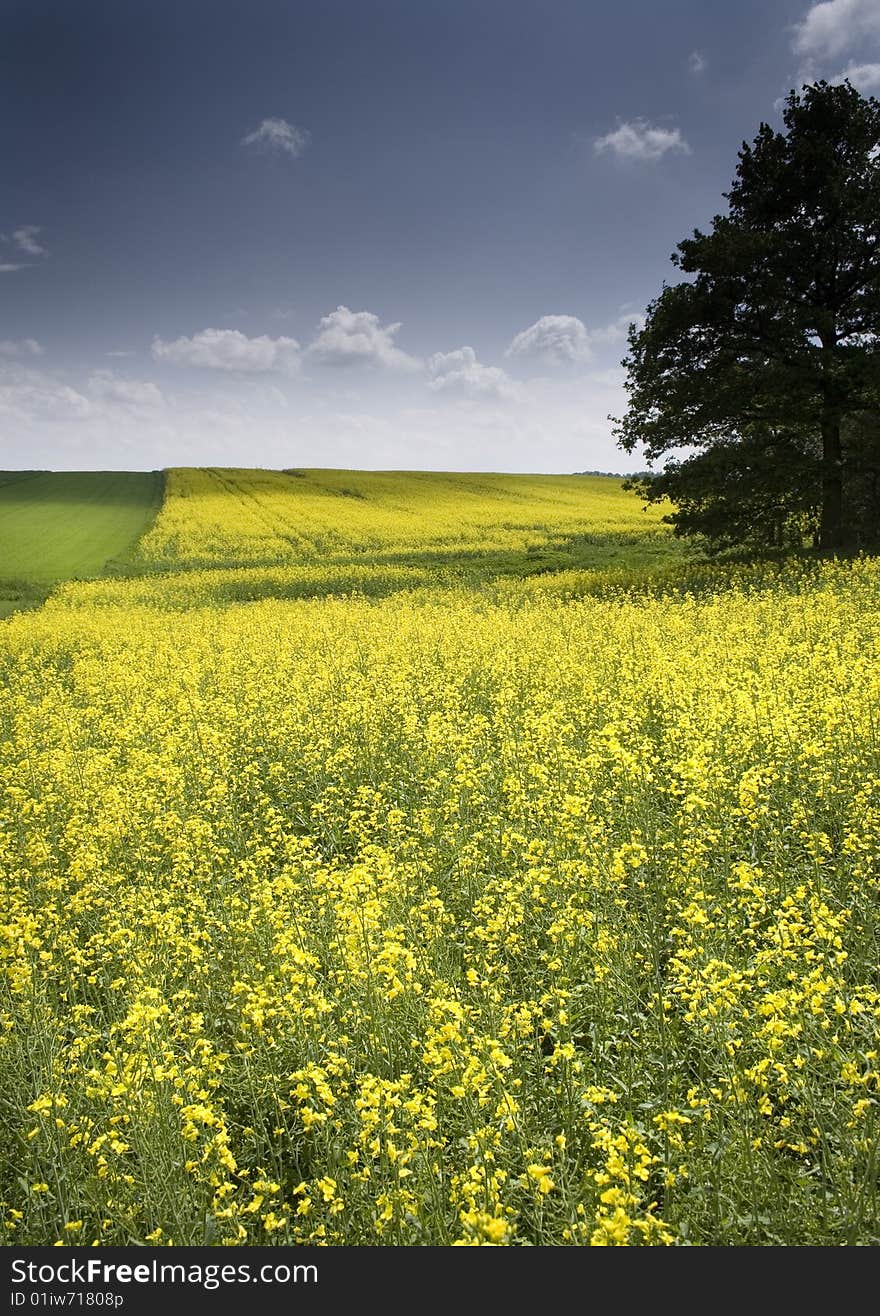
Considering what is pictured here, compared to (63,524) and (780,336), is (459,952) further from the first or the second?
(63,524)

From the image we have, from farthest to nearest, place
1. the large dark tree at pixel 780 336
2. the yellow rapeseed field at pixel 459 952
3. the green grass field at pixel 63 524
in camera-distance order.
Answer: the green grass field at pixel 63 524, the large dark tree at pixel 780 336, the yellow rapeseed field at pixel 459 952

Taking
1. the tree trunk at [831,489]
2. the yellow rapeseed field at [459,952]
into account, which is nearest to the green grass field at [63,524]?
the yellow rapeseed field at [459,952]

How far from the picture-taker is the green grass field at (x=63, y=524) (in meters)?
33.7

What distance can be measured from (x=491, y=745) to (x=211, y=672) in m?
7.17

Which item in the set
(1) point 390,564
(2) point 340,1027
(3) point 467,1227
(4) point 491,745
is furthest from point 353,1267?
(1) point 390,564

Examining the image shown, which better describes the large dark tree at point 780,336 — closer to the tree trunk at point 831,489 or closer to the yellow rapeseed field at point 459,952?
the tree trunk at point 831,489

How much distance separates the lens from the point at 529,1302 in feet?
8.86

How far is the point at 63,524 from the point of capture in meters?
51.7

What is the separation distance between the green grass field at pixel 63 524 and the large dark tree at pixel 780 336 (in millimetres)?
23240

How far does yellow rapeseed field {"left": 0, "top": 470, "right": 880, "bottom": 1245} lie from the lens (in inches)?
124

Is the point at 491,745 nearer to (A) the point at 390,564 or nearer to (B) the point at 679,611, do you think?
(B) the point at 679,611

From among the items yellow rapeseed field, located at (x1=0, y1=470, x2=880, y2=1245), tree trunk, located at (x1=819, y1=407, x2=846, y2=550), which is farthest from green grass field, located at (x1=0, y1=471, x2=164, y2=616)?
tree trunk, located at (x1=819, y1=407, x2=846, y2=550)

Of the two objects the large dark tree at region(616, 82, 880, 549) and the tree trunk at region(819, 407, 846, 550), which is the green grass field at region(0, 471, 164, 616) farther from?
the tree trunk at region(819, 407, 846, 550)

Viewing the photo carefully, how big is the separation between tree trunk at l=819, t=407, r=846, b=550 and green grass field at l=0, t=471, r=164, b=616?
26.3 m
